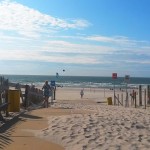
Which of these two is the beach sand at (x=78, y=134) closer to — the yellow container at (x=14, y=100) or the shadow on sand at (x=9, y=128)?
the shadow on sand at (x=9, y=128)

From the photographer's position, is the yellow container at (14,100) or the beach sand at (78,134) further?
the yellow container at (14,100)

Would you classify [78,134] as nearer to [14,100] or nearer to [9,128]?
[9,128]

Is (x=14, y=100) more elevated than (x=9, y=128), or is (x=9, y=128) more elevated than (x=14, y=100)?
(x=14, y=100)

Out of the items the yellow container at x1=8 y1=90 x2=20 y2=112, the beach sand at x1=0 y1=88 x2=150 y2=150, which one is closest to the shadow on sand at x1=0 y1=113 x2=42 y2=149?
the beach sand at x1=0 y1=88 x2=150 y2=150

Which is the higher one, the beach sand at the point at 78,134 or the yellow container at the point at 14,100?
the yellow container at the point at 14,100

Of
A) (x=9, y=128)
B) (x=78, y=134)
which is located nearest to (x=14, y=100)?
(x=9, y=128)

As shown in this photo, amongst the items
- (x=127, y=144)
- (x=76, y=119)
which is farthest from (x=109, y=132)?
(x=76, y=119)

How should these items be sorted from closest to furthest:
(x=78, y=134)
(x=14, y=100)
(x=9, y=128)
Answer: (x=78, y=134) < (x=9, y=128) < (x=14, y=100)

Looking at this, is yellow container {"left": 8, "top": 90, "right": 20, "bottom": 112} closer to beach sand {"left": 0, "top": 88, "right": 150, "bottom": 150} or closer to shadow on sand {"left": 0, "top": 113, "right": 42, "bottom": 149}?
shadow on sand {"left": 0, "top": 113, "right": 42, "bottom": 149}

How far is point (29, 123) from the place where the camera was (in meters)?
13.3

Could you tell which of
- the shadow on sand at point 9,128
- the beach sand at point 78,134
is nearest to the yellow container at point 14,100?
the shadow on sand at point 9,128

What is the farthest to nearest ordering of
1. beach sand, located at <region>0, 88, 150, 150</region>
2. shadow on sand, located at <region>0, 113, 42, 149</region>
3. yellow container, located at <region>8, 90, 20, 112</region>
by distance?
yellow container, located at <region>8, 90, 20, 112</region>
shadow on sand, located at <region>0, 113, 42, 149</region>
beach sand, located at <region>0, 88, 150, 150</region>

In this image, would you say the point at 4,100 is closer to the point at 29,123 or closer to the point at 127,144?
the point at 29,123

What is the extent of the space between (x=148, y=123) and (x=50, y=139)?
455cm
